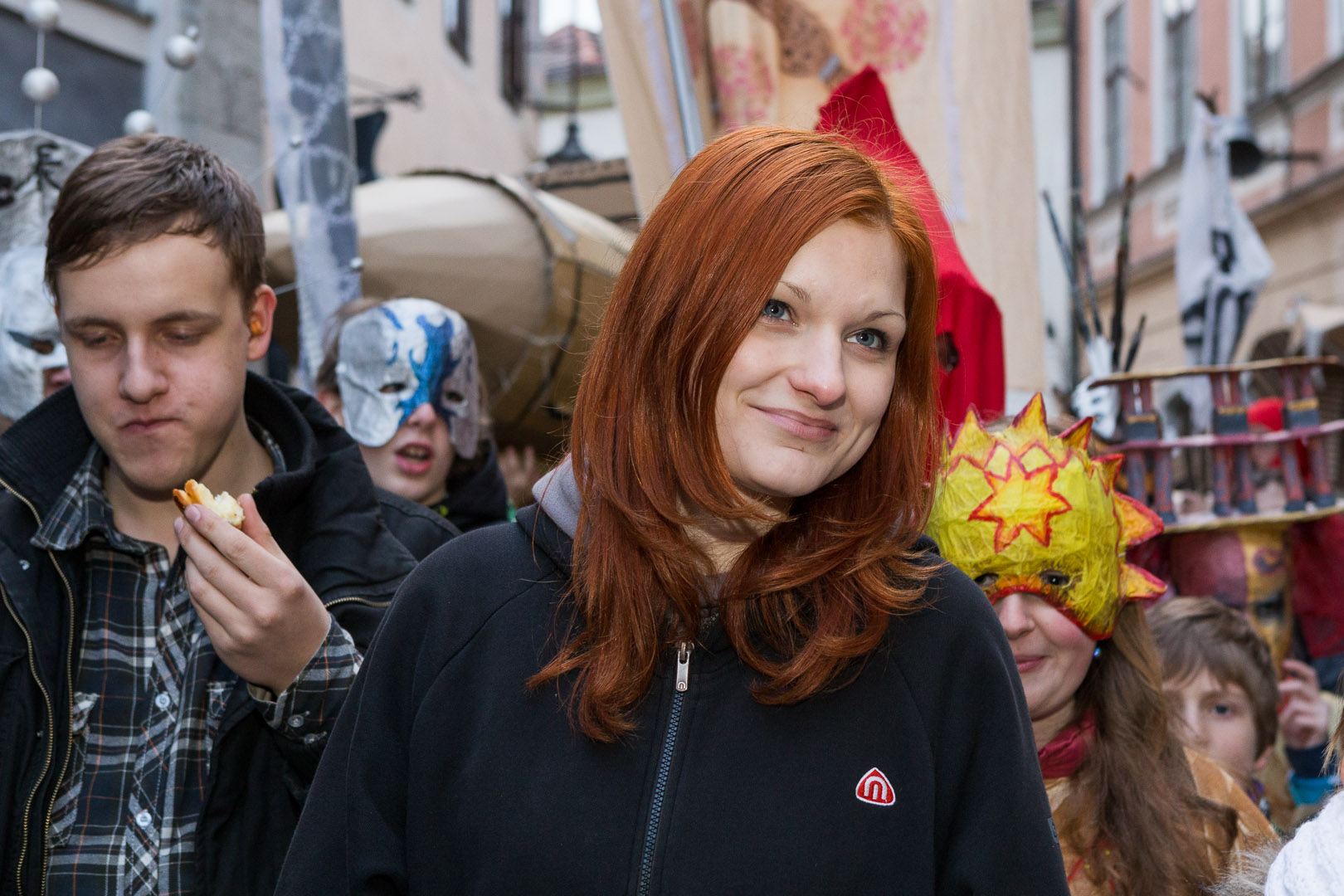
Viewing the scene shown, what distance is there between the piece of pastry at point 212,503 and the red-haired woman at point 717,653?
40 centimetres

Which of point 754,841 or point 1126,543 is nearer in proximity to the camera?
point 754,841

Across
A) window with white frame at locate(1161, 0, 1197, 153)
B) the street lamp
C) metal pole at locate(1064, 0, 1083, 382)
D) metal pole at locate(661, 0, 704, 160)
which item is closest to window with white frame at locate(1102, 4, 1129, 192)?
window with white frame at locate(1161, 0, 1197, 153)

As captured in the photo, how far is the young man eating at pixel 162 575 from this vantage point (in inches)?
71.4

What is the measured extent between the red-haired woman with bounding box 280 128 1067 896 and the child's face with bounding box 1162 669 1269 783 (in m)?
1.87

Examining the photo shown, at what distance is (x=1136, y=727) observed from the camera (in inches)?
95.1

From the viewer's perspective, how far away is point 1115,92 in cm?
1955

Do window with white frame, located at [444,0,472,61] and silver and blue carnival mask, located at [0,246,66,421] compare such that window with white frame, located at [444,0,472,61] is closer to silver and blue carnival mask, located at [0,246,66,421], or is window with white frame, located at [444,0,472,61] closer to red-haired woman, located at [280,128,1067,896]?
silver and blue carnival mask, located at [0,246,66,421]

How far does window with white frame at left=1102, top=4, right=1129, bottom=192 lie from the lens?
19.1 m

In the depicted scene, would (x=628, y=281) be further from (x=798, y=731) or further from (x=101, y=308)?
(x=101, y=308)

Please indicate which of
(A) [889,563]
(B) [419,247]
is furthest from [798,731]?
(B) [419,247]

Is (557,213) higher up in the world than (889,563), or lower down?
higher up

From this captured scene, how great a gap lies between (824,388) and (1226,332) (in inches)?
169

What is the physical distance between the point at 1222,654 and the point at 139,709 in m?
2.49

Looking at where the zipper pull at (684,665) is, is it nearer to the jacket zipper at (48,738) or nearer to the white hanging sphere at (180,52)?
the jacket zipper at (48,738)
